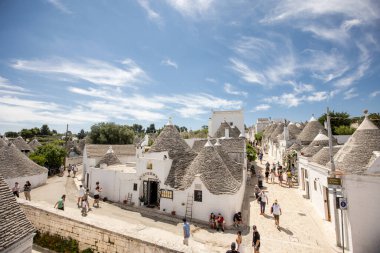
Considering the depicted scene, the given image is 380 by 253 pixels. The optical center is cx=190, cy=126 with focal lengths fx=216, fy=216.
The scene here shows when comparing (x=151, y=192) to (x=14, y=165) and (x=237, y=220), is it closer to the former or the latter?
(x=237, y=220)

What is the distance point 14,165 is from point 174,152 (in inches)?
780

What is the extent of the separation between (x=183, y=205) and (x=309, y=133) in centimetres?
2005

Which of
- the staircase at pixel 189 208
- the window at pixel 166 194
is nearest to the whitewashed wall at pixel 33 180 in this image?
the window at pixel 166 194

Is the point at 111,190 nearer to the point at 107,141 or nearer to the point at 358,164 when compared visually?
the point at 358,164

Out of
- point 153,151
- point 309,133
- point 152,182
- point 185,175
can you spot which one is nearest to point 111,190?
point 152,182

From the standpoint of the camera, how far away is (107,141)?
5138cm

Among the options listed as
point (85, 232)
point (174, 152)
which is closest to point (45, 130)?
point (174, 152)

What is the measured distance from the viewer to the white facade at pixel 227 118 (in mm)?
42688

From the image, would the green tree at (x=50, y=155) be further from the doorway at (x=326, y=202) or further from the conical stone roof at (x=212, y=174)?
the doorway at (x=326, y=202)

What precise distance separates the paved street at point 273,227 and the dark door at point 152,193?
77.3 inches

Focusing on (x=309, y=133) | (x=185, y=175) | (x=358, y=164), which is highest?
(x=309, y=133)

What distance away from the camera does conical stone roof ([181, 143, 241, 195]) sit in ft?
51.4

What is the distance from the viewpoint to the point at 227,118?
43062 millimetres

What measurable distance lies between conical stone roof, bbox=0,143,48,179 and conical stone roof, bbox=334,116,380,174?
30.4m
